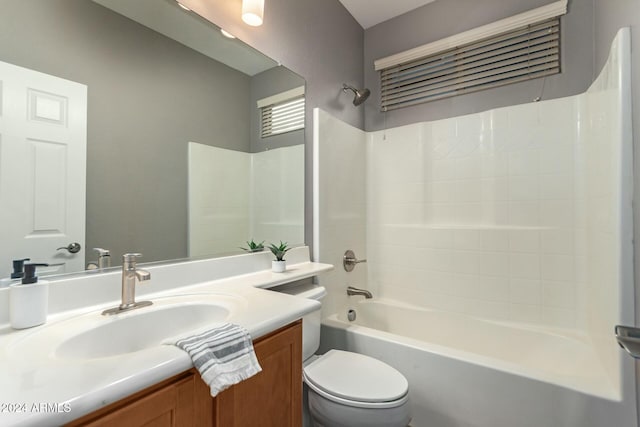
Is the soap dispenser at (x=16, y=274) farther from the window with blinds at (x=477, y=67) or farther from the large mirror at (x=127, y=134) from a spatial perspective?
the window with blinds at (x=477, y=67)

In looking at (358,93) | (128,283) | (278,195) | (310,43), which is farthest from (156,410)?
(358,93)

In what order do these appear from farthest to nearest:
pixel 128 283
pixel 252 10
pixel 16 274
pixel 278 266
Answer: pixel 278 266, pixel 252 10, pixel 128 283, pixel 16 274

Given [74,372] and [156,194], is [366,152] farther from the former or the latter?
[74,372]

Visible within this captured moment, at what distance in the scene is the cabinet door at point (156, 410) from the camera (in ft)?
1.67

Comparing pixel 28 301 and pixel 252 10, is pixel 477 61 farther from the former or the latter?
pixel 28 301

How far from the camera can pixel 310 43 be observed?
1.87 metres

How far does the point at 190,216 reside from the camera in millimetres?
1269

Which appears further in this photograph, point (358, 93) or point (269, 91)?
point (358, 93)

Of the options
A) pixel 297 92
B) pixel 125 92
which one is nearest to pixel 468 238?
pixel 297 92

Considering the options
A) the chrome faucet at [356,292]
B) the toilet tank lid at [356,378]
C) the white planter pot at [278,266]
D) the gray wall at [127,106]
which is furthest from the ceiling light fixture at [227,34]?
the chrome faucet at [356,292]

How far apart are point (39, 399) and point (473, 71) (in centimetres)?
255

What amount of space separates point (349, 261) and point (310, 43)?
150 centimetres

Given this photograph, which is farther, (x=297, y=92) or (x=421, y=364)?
(x=297, y=92)

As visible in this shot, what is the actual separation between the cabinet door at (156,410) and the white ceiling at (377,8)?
252 cm
